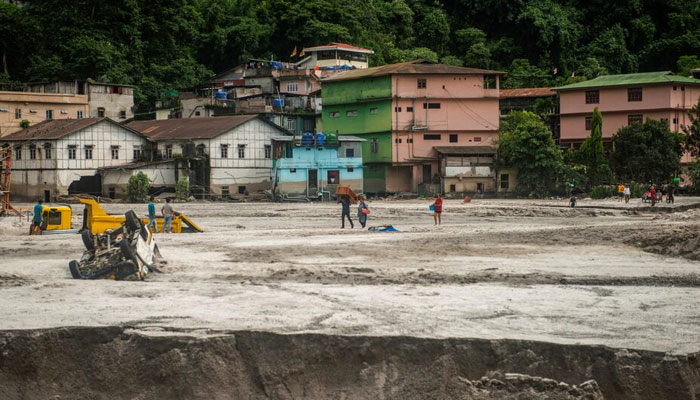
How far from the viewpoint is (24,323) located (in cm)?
1374

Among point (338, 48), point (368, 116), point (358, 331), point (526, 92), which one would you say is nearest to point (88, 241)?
point (358, 331)

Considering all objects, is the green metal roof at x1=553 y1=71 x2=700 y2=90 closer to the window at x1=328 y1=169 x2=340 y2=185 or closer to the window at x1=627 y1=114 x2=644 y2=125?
the window at x1=627 y1=114 x2=644 y2=125

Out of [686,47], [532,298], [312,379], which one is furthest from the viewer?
[686,47]

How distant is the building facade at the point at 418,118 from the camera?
215ft

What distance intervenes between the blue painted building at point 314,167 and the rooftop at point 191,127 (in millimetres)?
3603

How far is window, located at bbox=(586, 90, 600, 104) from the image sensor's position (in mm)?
70875

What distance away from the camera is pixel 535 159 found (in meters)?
59.8

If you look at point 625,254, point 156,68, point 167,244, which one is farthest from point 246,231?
point 156,68

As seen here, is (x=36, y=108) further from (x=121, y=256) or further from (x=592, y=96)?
(x=121, y=256)

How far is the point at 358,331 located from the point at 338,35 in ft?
240

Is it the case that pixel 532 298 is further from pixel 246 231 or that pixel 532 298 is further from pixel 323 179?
pixel 323 179

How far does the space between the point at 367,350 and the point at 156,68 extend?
2858 inches

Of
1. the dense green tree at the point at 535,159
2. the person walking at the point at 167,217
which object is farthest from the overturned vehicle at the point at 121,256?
the dense green tree at the point at 535,159

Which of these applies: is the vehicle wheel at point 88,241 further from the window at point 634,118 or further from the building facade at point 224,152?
the window at point 634,118
